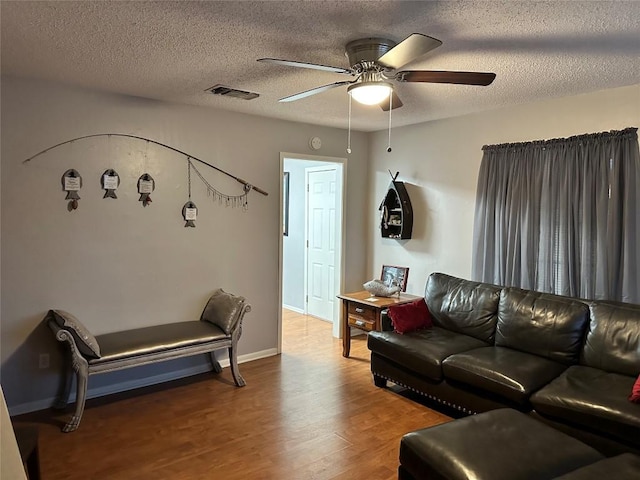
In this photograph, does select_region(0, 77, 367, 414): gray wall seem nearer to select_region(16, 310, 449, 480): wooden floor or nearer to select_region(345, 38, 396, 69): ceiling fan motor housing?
select_region(16, 310, 449, 480): wooden floor

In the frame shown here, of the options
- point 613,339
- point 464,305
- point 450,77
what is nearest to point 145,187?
point 450,77

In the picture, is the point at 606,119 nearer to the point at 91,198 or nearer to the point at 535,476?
the point at 535,476

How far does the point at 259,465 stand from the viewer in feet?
8.86

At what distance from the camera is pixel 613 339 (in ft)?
9.70

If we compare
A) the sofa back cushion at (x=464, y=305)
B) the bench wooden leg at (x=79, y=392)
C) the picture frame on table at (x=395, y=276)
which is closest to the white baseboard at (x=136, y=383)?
the bench wooden leg at (x=79, y=392)

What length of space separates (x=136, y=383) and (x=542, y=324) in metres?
3.29

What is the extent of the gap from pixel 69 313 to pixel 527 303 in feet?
11.5

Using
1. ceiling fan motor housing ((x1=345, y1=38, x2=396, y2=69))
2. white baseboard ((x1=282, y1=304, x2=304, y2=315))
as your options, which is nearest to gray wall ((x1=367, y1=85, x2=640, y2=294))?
white baseboard ((x1=282, y1=304, x2=304, y2=315))

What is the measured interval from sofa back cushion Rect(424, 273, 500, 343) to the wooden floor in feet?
2.48

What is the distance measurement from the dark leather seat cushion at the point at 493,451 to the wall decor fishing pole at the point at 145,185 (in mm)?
2781

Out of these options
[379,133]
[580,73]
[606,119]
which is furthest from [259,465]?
[379,133]

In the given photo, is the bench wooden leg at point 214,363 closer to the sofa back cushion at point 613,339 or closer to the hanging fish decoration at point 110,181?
the hanging fish decoration at point 110,181

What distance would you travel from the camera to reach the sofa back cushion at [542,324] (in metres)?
3.15

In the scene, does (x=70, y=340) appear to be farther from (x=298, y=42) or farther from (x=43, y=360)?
(x=298, y=42)
